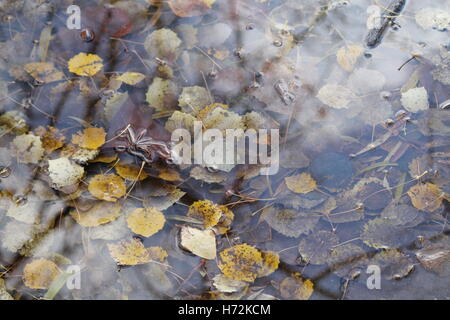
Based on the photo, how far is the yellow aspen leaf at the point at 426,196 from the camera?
58.2 inches

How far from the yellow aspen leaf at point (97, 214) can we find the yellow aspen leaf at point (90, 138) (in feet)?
0.79

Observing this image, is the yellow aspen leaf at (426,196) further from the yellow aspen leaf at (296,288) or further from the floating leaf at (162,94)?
the floating leaf at (162,94)

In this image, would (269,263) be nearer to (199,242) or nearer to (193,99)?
(199,242)

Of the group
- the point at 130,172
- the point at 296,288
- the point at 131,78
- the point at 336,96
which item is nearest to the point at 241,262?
the point at 296,288

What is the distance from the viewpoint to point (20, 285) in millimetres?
1378

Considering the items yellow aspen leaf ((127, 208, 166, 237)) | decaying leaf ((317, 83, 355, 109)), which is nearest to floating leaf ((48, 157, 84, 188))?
yellow aspen leaf ((127, 208, 166, 237))

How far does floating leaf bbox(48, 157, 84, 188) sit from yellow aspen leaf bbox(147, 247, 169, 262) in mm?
382

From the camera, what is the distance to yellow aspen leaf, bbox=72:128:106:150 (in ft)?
5.21

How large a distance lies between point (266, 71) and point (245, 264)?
0.82 metres

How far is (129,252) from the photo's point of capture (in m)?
1.42

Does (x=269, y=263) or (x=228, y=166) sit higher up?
(x=228, y=166)

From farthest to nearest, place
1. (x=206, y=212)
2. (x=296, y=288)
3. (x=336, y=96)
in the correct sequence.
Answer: (x=336, y=96) < (x=206, y=212) < (x=296, y=288)

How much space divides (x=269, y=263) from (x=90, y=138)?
0.81 metres
